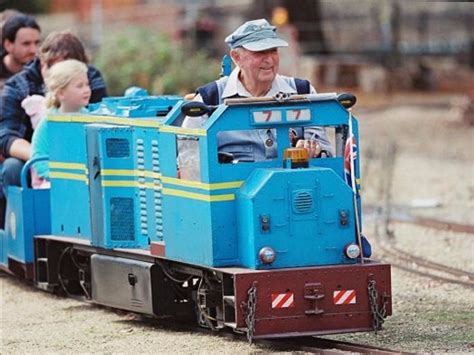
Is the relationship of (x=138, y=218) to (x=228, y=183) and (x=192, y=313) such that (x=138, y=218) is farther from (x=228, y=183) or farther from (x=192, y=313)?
(x=228, y=183)

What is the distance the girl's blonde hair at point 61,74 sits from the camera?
13086mm

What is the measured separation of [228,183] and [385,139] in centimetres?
1987

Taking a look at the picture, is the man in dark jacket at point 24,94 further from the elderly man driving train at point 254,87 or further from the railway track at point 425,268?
the elderly man driving train at point 254,87

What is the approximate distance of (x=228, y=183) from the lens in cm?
998

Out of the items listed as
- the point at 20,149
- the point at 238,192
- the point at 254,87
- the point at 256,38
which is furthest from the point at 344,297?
the point at 20,149

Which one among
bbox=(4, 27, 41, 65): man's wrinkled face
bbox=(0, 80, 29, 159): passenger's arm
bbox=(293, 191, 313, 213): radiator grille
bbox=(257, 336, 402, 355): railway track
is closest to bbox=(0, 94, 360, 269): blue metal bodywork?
bbox=(293, 191, 313, 213): radiator grille

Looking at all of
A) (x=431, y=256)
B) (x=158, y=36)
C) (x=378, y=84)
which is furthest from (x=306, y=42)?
(x=431, y=256)

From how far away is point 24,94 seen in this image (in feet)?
46.7

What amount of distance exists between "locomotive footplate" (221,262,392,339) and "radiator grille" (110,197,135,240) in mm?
2025

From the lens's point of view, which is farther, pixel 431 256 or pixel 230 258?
pixel 431 256

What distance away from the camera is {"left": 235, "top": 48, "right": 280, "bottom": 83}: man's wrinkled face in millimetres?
10359

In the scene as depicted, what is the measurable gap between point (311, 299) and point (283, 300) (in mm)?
189

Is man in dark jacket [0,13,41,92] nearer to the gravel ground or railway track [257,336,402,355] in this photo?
the gravel ground

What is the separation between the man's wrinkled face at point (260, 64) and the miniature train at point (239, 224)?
1.10ft
